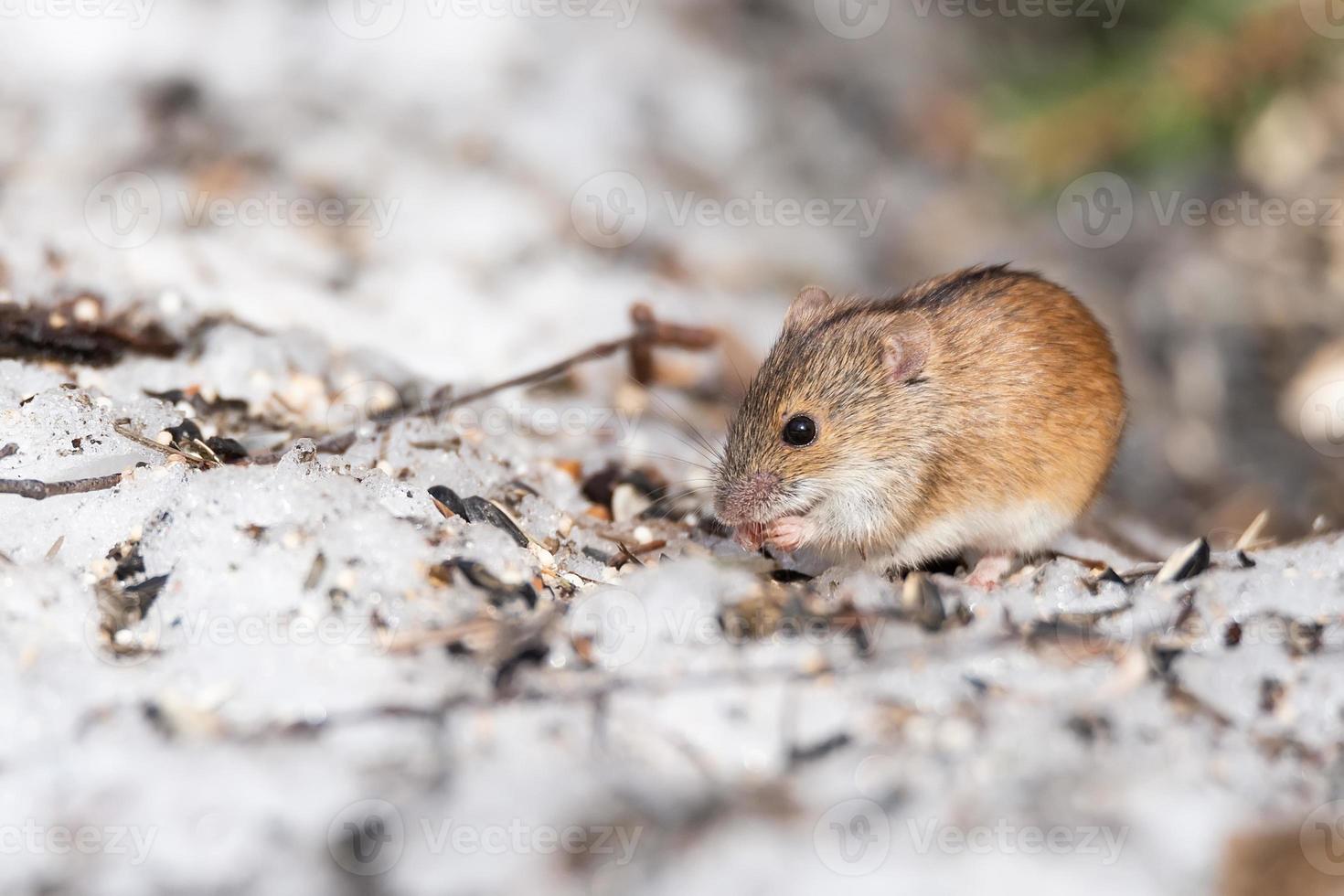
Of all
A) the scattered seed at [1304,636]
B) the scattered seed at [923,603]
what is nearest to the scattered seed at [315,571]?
the scattered seed at [923,603]

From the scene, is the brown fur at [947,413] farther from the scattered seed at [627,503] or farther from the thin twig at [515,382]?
the thin twig at [515,382]

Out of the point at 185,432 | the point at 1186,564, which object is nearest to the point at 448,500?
the point at 185,432

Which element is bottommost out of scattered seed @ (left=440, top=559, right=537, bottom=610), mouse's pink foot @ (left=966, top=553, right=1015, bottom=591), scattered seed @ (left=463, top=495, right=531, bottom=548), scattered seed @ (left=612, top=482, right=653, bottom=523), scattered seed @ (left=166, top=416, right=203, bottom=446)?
scattered seed @ (left=166, top=416, right=203, bottom=446)

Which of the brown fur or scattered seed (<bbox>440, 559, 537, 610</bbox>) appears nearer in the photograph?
scattered seed (<bbox>440, 559, 537, 610</bbox>)

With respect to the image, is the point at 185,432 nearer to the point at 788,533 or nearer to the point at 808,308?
the point at 788,533

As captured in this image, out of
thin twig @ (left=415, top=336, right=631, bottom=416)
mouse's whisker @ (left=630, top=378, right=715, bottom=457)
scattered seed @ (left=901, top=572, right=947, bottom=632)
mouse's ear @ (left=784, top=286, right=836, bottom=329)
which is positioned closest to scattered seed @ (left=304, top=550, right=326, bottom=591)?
thin twig @ (left=415, top=336, right=631, bottom=416)

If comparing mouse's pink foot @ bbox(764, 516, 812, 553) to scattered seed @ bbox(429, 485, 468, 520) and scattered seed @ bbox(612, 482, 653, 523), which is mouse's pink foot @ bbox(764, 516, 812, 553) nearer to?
scattered seed @ bbox(612, 482, 653, 523)

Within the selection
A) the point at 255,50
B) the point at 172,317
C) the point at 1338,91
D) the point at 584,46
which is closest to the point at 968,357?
the point at 172,317
